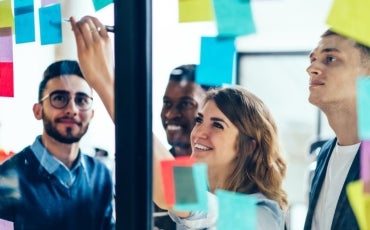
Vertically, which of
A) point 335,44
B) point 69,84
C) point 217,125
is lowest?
point 217,125

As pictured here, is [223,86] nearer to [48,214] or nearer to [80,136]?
[80,136]

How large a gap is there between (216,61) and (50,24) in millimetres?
590

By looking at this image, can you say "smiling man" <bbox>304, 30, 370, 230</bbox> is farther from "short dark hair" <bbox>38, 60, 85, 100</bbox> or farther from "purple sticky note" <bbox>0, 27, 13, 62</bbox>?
"purple sticky note" <bbox>0, 27, 13, 62</bbox>

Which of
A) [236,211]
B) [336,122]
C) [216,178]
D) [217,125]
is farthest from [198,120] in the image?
[336,122]

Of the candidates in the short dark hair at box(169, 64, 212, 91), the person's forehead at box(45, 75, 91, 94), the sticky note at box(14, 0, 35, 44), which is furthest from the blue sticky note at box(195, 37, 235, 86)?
the sticky note at box(14, 0, 35, 44)

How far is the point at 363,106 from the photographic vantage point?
3.76 ft

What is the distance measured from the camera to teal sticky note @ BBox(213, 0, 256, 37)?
1.27m

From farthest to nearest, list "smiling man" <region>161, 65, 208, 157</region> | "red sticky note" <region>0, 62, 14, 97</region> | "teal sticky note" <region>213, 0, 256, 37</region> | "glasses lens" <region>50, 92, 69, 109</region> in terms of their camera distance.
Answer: "red sticky note" <region>0, 62, 14, 97</region> < "glasses lens" <region>50, 92, 69, 109</region> < "smiling man" <region>161, 65, 208, 157</region> < "teal sticky note" <region>213, 0, 256, 37</region>

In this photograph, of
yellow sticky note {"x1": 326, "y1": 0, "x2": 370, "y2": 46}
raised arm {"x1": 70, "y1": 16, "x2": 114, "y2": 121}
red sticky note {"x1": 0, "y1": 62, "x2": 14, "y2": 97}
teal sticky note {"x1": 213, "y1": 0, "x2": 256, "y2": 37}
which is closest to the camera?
yellow sticky note {"x1": 326, "y1": 0, "x2": 370, "y2": 46}

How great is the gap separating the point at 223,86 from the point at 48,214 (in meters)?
0.74

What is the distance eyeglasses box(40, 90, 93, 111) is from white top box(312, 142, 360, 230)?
0.75 meters

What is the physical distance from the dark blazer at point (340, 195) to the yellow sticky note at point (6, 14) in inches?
43.0

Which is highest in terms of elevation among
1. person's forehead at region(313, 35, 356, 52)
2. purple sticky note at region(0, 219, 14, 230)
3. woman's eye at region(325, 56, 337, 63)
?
person's forehead at region(313, 35, 356, 52)

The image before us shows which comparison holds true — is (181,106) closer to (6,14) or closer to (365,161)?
(365,161)
